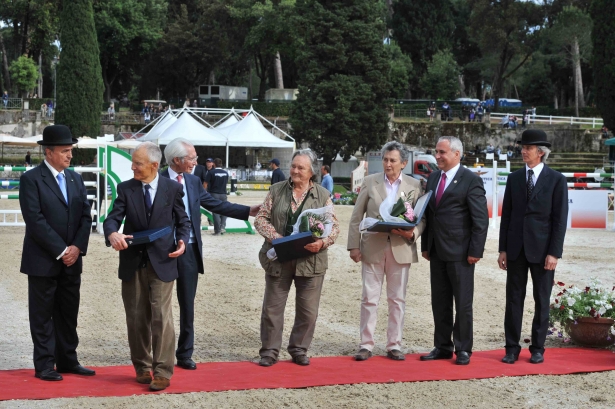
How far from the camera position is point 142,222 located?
6430 millimetres

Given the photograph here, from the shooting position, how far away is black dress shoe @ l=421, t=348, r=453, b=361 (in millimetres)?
7504

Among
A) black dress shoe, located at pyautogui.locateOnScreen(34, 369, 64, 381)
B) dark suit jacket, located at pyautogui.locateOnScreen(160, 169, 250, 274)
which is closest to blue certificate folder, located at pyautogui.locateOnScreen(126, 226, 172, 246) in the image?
dark suit jacket, located at pyautogui.locateOnScreen(160, 169, 250, 274)

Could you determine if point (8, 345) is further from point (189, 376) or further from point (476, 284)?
point (476, 284)

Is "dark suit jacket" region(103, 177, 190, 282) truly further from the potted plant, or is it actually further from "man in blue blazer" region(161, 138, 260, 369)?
the potted plant

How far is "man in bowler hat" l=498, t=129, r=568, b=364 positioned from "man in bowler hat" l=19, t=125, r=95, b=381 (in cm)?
359

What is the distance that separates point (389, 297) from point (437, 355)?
0.65 metres

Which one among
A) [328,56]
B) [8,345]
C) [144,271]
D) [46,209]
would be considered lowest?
[8,345]

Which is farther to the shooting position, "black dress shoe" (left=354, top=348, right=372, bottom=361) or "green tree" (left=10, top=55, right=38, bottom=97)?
"green tree" (left=10, top=55, right=38, bottom=97)

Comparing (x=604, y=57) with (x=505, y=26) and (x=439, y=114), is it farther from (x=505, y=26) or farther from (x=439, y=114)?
(x=505, y=26)

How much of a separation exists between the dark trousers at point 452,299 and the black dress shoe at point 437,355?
3 centimetres

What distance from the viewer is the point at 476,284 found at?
12.3m

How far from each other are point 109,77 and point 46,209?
66.3 m

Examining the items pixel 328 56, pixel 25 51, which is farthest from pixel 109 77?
pixel 328 56

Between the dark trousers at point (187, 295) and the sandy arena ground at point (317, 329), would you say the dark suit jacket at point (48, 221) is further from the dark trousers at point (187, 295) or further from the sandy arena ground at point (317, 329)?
the sandy arena ground at point (317, 329)
